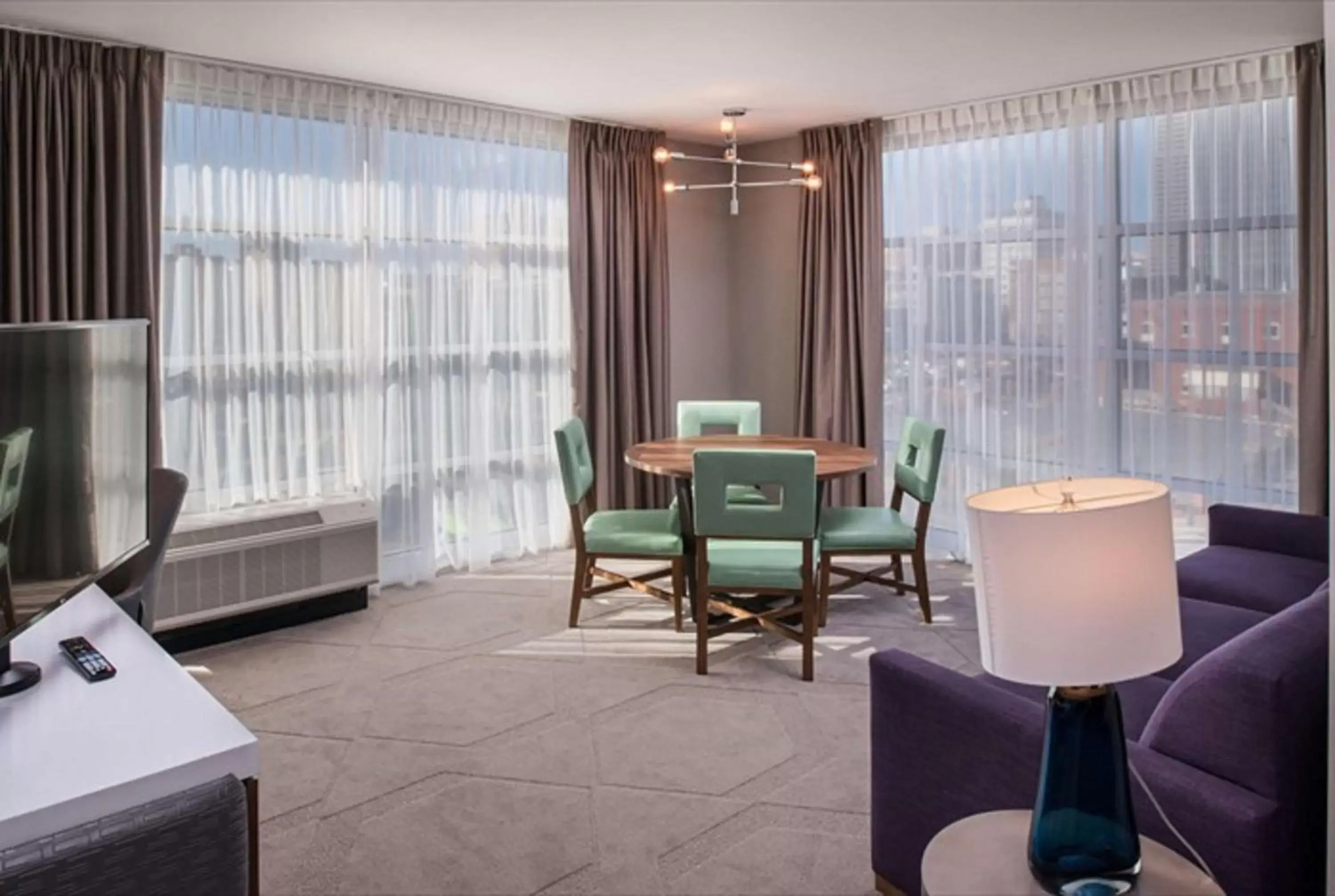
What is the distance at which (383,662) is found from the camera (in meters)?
4.12

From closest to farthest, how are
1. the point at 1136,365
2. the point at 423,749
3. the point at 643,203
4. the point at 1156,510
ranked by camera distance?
the point at 1156,510
the point at 423,749
the point at 1136,365
the point at 643,203

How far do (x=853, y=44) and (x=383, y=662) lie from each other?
321 centimetres

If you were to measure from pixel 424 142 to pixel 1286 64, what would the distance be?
4.04 metres

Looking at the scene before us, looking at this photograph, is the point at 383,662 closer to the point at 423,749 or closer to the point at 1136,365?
the point at 423,749

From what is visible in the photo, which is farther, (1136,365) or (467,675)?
(1136,365)

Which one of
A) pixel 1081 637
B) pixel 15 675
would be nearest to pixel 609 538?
pixel 15 675

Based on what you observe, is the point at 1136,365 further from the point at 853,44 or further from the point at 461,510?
the point at 461,510

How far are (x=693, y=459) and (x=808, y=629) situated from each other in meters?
0.78

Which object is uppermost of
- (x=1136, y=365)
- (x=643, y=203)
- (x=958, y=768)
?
(x=643, y=203)

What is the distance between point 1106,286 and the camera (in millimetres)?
5012

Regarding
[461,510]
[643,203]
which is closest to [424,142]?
[643,203]

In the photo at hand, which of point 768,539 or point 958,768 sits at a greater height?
point 768,539

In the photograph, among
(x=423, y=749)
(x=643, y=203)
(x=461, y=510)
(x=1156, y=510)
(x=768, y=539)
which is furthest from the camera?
(x=643, y=203)

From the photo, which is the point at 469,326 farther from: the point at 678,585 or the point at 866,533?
the point at 866,533
